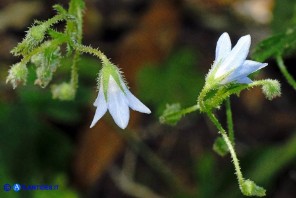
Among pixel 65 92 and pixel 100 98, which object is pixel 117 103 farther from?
pixel 65 92

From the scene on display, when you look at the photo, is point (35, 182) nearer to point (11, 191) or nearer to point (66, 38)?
point (11, 191)

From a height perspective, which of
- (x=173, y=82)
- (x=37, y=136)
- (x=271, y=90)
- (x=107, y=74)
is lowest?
(x=271, y=90)

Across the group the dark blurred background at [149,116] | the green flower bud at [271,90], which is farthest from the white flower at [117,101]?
the dark blurred background at [149,116]

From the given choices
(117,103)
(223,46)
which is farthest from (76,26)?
(223,46)

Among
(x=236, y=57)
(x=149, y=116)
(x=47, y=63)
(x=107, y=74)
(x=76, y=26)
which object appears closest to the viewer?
(x=236, y=57)

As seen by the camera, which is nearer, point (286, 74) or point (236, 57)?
point (236, 57)

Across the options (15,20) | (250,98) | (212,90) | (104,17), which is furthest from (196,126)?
(212,90)

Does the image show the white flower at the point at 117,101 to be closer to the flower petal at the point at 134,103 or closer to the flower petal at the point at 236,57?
the flower petal at the point at 134,103
